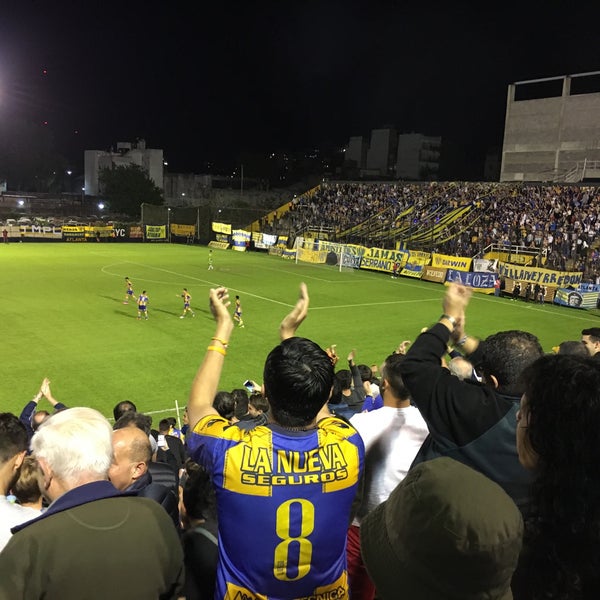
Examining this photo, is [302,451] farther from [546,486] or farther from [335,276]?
[335,276]

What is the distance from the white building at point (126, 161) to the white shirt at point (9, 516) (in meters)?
87.2

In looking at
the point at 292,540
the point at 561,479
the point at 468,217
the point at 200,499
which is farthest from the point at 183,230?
the point at 561,479

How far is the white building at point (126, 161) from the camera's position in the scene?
8881 cm

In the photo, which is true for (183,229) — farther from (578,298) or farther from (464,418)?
(464,418)

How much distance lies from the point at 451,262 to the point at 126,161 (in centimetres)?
6854

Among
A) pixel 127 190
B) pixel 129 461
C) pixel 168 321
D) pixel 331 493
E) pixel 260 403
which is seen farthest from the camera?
pixel 127 190

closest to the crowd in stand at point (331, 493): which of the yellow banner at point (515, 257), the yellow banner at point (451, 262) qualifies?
the yellow banner at point (451, 262)

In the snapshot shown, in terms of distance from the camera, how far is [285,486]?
272cm

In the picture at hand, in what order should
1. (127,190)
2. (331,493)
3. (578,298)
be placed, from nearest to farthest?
(331,493)
(578,298)
(127,190)

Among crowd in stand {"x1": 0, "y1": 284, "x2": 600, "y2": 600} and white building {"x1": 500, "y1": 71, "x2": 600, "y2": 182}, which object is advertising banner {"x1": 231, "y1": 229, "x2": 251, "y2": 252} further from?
crowd in stand {"x1": 0, "y1": 284, "x2": 600, "y2": 600}

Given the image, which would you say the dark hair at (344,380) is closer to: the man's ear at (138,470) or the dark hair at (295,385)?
the man's ear at (138,470)

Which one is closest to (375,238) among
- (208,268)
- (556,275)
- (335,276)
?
(335,276)

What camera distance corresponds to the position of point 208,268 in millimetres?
38031

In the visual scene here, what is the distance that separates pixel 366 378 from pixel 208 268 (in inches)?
1131
